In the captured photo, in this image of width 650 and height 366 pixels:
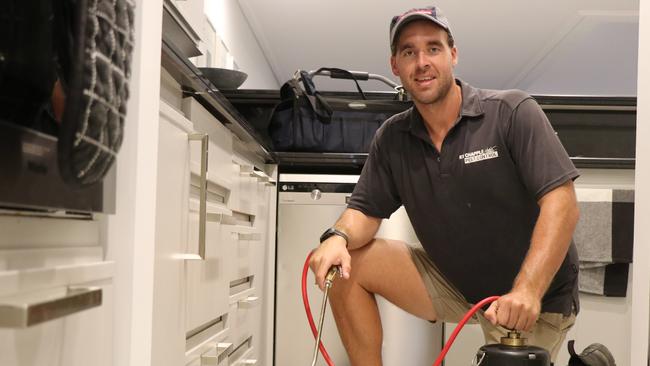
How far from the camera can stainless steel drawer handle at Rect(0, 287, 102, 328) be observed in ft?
1.59

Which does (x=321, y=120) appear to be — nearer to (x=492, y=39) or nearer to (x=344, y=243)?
(x=344, y=243)

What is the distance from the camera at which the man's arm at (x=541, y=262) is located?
4.37 ft

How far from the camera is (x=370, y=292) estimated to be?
189 centimetres

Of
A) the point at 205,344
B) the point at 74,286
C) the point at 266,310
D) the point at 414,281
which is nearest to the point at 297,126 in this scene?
the point at 266,310

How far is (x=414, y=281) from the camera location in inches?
74.8

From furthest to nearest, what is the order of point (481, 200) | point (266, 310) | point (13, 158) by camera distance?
point (266, 310)
point (481, 200)
point (13, 158)

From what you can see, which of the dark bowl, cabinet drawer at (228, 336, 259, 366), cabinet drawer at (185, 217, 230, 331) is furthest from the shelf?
cabinet drawer at (228, 336, 259, 366)

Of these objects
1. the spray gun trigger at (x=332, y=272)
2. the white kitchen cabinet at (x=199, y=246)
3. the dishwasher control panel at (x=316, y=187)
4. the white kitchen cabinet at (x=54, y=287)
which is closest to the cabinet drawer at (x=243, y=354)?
the white kitchen cabinet at (x=199, y=246)

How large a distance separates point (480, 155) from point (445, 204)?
16cm

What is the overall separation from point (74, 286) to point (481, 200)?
130 cm

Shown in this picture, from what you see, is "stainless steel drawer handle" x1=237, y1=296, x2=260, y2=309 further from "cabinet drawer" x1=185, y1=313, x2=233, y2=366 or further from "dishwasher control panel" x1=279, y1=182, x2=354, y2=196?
"dishwasher control panel" x1=279, y1=182, x2=354, y2=196

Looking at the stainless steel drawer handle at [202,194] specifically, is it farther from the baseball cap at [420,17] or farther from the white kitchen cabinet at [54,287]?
the baseball cap at [420,17]

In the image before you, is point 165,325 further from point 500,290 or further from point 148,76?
point 500,290

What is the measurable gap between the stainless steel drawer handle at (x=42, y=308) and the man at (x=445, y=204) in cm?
110
